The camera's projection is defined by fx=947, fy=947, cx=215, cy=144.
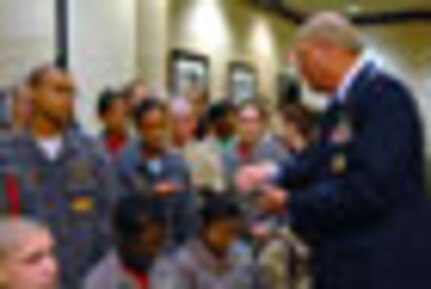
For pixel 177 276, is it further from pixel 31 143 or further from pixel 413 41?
pixel 413 41

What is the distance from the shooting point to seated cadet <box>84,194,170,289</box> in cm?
354

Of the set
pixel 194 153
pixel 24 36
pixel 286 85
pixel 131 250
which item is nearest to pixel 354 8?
pixel 286 85

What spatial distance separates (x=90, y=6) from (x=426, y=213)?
4005 millimetres

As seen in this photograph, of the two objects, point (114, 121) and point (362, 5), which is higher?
point (114, 121)

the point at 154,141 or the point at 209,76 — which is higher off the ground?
the point at 154,141

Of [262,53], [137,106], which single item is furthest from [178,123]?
[262,53]

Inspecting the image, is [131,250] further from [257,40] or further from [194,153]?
[257,40]

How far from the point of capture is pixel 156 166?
170 inches

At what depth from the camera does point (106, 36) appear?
272 inches

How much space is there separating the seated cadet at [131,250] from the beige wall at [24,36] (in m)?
2.29

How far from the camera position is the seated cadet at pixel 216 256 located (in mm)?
3904

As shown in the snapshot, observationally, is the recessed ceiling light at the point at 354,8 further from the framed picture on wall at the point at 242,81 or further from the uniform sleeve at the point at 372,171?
the uniform sleeve at the point at 372,171

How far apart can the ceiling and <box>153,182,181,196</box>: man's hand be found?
8148 mm

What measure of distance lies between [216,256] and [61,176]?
81 cm
